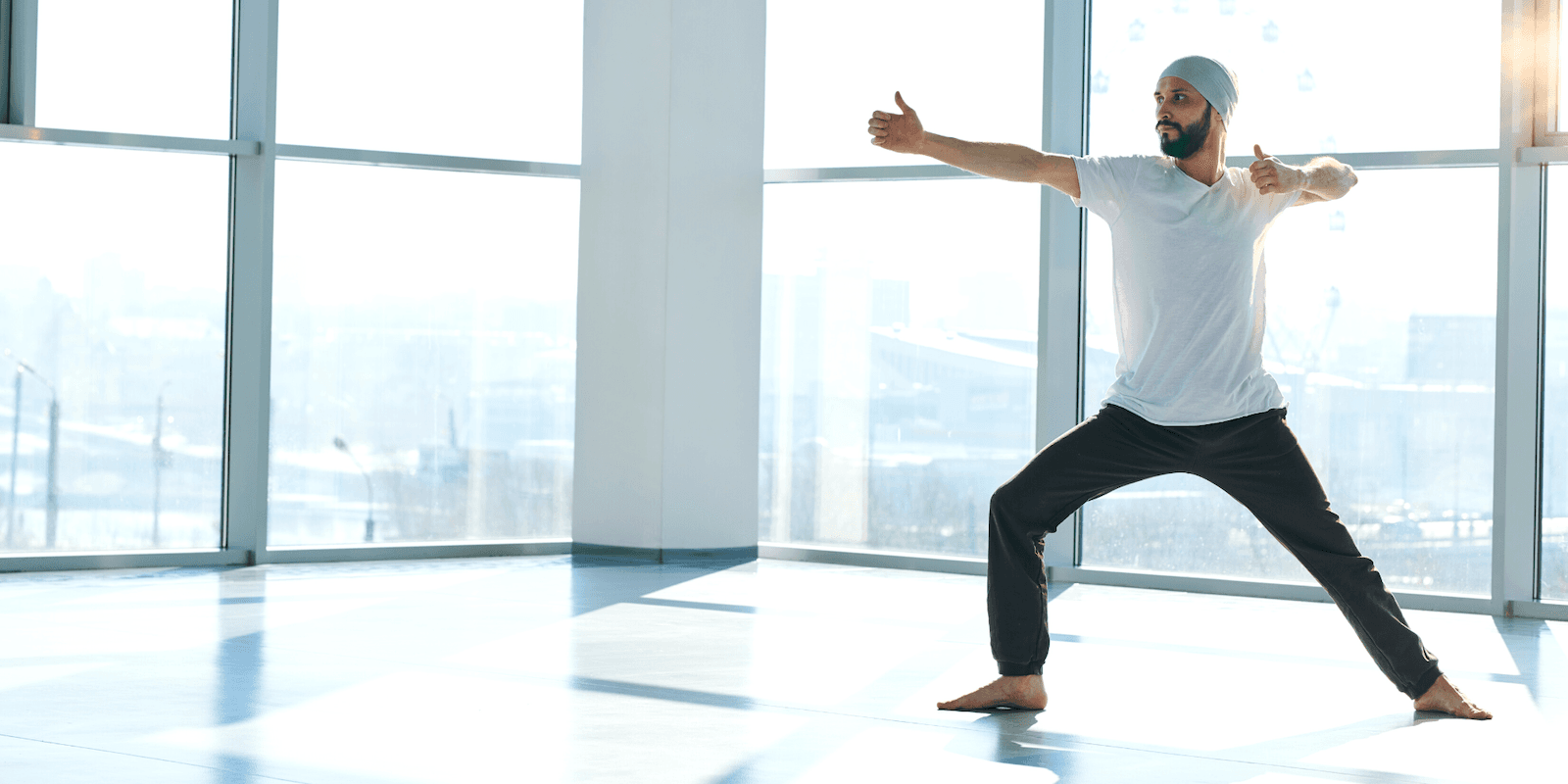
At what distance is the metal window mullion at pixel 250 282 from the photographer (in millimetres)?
5816

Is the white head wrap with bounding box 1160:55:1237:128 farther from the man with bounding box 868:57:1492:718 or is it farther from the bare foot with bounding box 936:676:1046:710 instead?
the bare foot with bounding box 936:676:1046:710

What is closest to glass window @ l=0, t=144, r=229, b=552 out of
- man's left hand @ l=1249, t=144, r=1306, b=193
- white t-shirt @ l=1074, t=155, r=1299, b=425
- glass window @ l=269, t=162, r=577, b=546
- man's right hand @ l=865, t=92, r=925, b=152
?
glass window @ l=269, t=162, r=577, b=546

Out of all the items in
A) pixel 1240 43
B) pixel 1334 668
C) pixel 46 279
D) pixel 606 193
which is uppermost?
pixel 1240 43

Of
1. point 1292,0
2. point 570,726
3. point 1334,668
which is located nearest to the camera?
point 570,726

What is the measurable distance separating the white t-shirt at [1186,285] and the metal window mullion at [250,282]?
3.79 metres

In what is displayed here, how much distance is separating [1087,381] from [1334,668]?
208cm

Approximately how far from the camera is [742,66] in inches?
244

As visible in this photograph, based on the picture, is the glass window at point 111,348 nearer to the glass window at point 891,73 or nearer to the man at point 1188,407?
the glass window at point 891,73

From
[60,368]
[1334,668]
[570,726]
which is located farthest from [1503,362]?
[60,368]

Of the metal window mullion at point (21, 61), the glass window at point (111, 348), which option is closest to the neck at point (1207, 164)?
the glass window at point (111, 348)

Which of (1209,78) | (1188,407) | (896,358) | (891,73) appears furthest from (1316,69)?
(1188,407)

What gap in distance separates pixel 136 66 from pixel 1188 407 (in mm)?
4530

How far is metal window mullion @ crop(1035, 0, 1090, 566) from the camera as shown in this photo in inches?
227

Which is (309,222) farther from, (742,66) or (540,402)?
(742,66)
